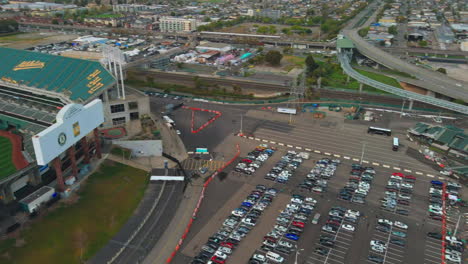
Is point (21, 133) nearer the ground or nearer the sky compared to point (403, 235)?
nearer the sky

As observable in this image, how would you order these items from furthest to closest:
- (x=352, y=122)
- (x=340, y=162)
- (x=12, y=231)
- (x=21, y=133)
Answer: (x=352, y=122), (x=340, y=162), (x=21, y=133), (x=12, y=231)

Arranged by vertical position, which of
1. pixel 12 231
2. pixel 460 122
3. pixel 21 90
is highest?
pixel 21 90

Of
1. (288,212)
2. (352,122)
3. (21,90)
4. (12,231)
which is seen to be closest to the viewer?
(12,231)

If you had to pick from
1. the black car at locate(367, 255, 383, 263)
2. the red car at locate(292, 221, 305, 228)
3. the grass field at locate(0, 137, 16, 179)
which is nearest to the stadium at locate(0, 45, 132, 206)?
the grass field at locate(0, 137, 16, 179)

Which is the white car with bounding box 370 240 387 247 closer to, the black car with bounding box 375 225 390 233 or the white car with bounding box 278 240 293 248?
the black car with bounding box 375 225 390 233

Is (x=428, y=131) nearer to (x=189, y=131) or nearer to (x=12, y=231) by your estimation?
(x=189, y=131)

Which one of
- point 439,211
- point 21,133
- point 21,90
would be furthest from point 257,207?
point 21,90

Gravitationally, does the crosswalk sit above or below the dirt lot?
below
